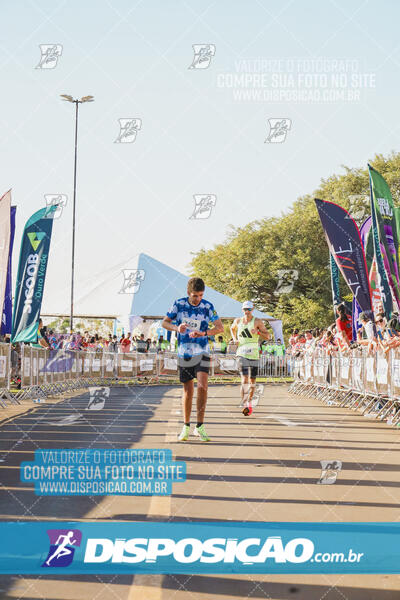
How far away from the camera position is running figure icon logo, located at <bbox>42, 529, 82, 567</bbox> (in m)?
3.59

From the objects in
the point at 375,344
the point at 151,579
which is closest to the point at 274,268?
the point at 375,344

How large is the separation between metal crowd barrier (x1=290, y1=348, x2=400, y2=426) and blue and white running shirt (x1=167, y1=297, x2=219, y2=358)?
15.0 ft

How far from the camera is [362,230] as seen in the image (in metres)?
23.5

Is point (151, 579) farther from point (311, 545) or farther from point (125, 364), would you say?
point (125, 364)

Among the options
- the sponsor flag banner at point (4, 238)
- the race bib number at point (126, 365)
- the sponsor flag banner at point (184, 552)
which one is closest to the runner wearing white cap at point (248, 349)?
the sponsor flag banner at point (4, 238)

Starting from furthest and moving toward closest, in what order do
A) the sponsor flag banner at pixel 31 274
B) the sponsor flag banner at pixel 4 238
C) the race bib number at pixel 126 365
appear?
the race bib number at pixel 126 365
the sponsor flag banner at pixel 31 274
the sponsor flag banner at pixel 4 238

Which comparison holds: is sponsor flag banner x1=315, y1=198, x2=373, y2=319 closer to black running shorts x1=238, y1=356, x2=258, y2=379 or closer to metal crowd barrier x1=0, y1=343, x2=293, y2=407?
black running shorts x1=238, y1=356, x2=258, y2=379

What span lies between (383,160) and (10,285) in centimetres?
3961

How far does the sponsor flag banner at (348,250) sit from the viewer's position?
21.0m

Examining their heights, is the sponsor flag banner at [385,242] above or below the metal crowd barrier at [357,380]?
above

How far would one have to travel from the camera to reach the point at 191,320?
1028cm

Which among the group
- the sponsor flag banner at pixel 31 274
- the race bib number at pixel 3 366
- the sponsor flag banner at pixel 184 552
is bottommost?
the sponsor flag banner at pixel 184 552

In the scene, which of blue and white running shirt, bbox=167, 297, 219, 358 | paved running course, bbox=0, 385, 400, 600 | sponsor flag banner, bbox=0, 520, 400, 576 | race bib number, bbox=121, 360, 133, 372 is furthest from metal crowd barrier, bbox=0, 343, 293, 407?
sponsor flag banner, bbox=0, 520, 400, 576

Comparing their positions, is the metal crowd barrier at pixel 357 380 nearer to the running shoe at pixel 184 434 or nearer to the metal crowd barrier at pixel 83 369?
the running shoe at pixel 184 434
